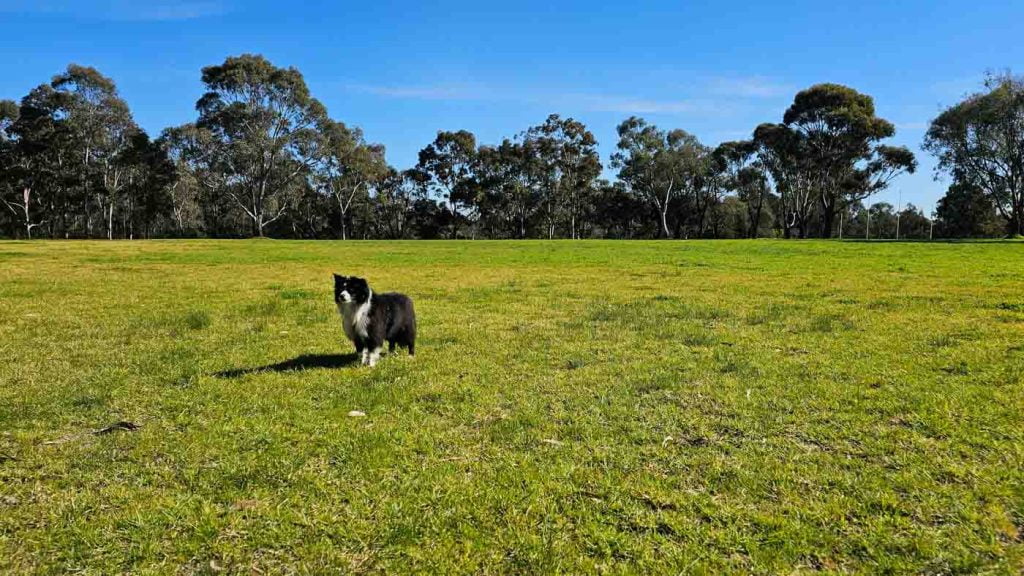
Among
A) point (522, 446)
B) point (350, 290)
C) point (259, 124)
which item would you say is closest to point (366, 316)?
point (350, 290)

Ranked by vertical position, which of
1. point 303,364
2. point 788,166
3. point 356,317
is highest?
point 788,166

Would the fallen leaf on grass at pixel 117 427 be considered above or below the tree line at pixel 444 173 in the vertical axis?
below

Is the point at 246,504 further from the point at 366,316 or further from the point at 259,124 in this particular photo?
the point at 259,124

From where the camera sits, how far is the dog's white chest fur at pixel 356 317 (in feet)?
24.5

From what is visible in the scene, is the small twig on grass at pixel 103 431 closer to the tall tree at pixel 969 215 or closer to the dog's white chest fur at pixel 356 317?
the dog's white chest fur at pixel 356 317

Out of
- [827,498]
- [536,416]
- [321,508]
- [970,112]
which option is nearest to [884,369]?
[827,498]

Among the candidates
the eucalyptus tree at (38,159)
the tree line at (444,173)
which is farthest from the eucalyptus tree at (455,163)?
the eucalyptus tree at (38,159)

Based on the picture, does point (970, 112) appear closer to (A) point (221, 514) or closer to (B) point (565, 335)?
(B) point (565, 335)

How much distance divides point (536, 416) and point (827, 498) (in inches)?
96.4

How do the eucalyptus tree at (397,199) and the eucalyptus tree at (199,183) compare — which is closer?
the eucalyptus tree at (199,183)

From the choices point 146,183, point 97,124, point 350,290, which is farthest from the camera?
point 146,183

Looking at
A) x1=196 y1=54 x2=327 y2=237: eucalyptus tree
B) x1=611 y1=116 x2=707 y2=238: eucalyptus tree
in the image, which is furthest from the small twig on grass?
x1=611 y1=116 x2=707 y2=238: eucalyptus tree

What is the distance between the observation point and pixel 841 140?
6538 cm

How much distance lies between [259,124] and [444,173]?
29.3 m
